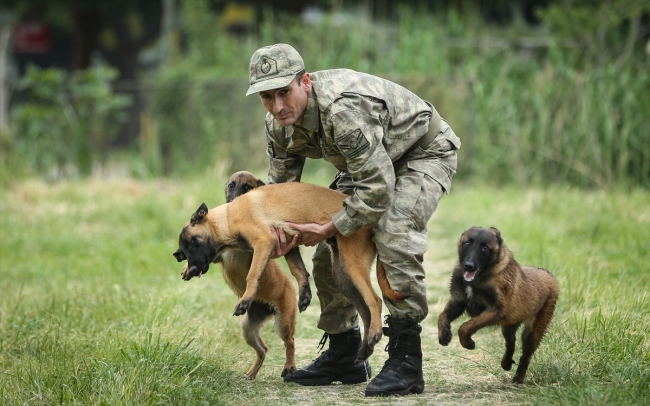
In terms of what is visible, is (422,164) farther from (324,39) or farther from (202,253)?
(324,39)

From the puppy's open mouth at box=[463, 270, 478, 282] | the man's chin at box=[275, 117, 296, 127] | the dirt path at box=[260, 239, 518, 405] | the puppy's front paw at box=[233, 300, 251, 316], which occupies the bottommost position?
the dirt path at box=[260, 239, 518, 405]

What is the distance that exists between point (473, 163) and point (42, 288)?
8469 mm

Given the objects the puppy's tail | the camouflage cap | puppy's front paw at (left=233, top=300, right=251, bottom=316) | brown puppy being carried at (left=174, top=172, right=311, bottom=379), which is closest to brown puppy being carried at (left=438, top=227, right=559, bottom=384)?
the puppy's tail

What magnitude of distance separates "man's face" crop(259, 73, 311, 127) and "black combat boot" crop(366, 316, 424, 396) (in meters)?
1.34

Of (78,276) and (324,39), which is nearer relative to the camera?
(78,276)

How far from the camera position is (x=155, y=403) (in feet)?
14.7

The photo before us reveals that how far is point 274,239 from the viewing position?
524 cm

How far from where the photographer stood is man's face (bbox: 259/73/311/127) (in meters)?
4.93

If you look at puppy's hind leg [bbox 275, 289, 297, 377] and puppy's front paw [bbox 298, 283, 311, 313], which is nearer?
puppy's front paw [bbox 298, 283, 311, 313]

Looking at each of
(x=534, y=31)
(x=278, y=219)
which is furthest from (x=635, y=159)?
(x=278, y=219)

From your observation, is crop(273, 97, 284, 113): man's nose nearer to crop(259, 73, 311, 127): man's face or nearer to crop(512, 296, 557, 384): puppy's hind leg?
crop(259, 73, 311, 127): man's face

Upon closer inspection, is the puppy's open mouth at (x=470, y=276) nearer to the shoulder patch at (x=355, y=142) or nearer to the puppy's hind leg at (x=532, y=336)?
the puppy's hind leg at (x=532, y=336)

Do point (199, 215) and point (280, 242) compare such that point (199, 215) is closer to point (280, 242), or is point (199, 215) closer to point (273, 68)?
point (280, 242)

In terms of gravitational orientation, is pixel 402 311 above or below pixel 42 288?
above
